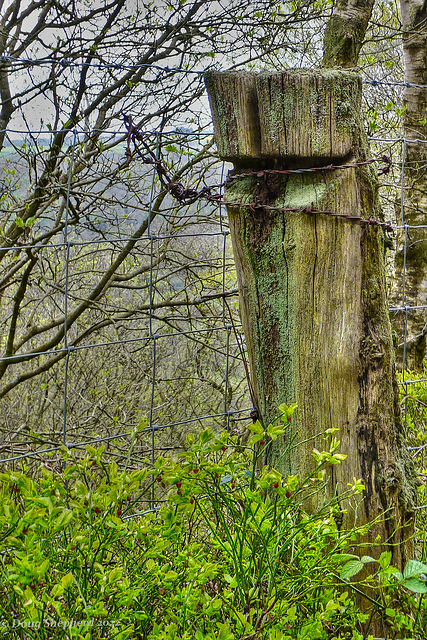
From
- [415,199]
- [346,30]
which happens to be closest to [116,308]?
[346,30]

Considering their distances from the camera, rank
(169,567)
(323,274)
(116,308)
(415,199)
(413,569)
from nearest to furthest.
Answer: (413,569), (169,567), (323,274), (116,308), (415,199)

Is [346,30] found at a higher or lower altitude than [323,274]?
higher

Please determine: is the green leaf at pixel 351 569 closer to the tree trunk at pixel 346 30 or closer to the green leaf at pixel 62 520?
the green leaf at pixel 62 520

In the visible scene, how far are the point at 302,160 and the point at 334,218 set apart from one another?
19cm

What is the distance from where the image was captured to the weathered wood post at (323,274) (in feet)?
5.41

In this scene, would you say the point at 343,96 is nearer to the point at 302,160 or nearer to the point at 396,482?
the point at 302,160

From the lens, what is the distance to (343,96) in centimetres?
164

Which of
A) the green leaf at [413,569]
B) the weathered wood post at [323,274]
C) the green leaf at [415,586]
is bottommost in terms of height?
the green leaf at [415,586]

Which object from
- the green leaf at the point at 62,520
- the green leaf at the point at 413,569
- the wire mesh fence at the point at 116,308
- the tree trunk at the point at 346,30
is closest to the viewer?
the green leaf at the point at 62,520

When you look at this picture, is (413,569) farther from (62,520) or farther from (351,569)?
(62,520)

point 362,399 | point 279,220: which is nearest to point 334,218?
point 279,220

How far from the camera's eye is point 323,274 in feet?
5.59

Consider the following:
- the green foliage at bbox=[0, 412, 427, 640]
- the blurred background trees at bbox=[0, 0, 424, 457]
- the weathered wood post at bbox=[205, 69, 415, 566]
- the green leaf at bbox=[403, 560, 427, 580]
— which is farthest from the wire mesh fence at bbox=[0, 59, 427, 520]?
the green leaf at bbox=[403, 560, 427, 580]

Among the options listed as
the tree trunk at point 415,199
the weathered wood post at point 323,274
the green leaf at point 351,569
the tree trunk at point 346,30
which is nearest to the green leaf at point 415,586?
the green leaf at point 351,569
